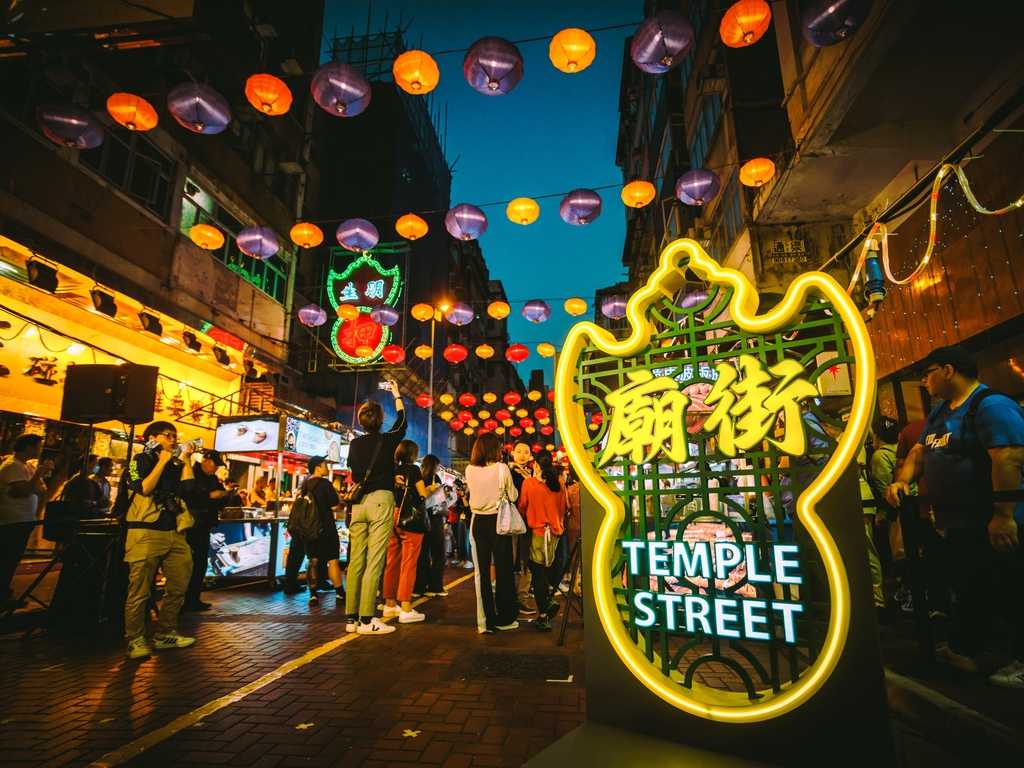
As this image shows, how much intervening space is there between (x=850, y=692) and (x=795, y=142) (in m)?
9.33

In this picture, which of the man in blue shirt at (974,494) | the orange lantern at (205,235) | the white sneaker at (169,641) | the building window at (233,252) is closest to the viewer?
the man in blue shirt at (974,494)

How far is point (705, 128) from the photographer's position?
551 inches

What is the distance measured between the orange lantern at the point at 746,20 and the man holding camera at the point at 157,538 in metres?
7.71

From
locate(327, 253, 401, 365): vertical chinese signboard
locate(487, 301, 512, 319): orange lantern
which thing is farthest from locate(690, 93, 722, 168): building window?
locate(327, 253, 401, 365): vertical chinese signboard

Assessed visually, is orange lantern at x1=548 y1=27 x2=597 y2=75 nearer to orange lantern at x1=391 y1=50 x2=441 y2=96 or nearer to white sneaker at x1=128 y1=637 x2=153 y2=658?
orange lantern at x1=391 y1=50 x2=441 y2=96

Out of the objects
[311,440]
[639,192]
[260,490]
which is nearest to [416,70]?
[639,192]

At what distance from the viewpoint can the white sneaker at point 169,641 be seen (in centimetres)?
477

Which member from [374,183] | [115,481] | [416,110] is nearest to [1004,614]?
[115,481]

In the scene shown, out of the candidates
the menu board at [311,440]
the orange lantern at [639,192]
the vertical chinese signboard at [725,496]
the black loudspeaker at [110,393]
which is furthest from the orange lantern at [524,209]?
the vertical chinese signboard at [725,496]

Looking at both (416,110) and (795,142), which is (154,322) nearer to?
(795,142)

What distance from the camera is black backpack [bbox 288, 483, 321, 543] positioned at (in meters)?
7.43

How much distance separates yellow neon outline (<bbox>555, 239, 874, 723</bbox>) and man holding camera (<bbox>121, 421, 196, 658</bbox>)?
383cm

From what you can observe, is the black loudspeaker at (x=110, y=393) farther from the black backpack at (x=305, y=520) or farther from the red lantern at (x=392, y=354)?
the red lantern at (x=392, y=354)

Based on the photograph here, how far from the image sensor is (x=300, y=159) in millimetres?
19172
